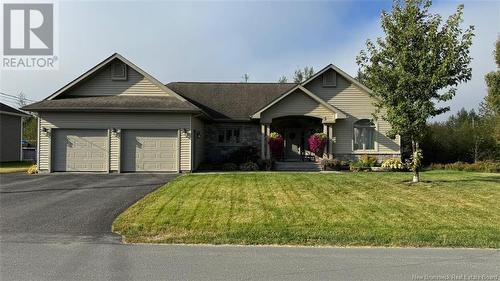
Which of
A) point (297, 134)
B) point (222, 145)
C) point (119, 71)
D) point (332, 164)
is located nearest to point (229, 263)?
point (332, 164)

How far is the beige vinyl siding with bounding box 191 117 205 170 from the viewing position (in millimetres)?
22578

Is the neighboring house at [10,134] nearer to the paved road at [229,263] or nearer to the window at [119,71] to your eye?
the window at [119,71]

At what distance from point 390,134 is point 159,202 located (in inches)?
371

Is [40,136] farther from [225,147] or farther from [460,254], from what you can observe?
[460,254]

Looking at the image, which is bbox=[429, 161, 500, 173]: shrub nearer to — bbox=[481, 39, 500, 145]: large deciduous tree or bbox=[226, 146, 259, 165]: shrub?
bbox=[481, 39, 500, 145]: large deciduous tree

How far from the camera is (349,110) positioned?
25.8m

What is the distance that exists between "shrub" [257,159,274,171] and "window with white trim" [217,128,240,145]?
9.23 feet

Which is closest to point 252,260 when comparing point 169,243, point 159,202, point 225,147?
point 169,243

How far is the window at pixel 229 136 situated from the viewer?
86.1 ft

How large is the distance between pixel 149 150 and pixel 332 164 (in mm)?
9581

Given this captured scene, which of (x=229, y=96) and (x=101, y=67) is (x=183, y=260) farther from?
(x=229, y=96)

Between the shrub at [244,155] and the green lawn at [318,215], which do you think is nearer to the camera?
the green lawn at [318,215]

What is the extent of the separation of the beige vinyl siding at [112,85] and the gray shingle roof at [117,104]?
34 centimetres

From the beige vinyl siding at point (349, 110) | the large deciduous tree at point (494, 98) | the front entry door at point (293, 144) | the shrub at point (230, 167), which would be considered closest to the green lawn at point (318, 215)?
the shrub at point (230, 167)
